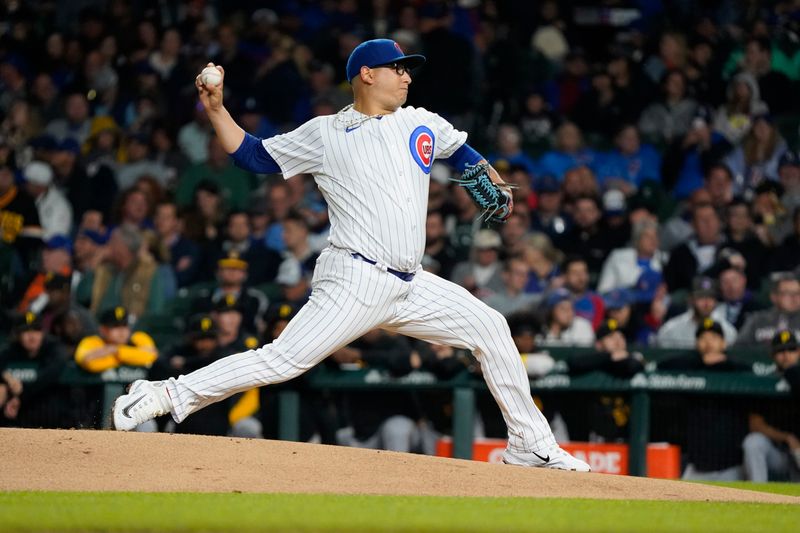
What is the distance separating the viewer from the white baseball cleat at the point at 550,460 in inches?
251

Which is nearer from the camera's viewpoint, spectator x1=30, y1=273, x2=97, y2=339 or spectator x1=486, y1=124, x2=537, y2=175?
spectator x1=30, y1=273, x2=97, y2=339

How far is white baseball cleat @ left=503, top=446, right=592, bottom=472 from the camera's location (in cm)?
639

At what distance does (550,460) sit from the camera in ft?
21.0

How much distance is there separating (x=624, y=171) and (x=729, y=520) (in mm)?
7642

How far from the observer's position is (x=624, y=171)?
41.4ft

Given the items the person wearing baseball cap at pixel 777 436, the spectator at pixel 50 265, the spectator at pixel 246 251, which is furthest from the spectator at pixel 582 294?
the spectator at pixel 50 265

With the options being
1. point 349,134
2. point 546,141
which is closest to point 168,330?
point 546,141

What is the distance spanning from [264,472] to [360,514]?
105cm

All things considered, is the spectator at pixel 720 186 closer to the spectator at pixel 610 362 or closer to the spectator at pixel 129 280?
the spectator at pixel 610 362

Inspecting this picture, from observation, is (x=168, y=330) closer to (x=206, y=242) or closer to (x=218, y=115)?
(x=206, y=242)

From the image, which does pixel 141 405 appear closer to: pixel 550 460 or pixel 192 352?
pixel 550 460

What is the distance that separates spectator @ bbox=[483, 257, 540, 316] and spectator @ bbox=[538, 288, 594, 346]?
1.16 ft

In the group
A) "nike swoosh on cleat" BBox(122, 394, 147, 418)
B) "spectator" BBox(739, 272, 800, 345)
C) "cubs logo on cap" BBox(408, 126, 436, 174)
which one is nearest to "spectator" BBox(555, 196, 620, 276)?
"spectator" BBox(739, 272, 800, 345)

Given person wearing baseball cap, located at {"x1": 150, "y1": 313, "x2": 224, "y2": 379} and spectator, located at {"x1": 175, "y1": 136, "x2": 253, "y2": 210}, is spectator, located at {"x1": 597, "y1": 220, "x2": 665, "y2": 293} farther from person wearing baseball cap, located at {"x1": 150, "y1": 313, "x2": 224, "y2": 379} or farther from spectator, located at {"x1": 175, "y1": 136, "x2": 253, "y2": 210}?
spectator, located at {"x1": 175, "y1": 136, "x2": 253, "y2": 210}
